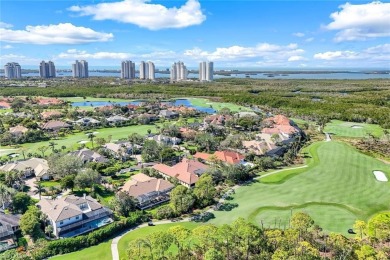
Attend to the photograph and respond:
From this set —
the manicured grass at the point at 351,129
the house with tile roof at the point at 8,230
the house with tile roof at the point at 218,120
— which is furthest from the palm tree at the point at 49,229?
the manicured grass at the point at 351,129

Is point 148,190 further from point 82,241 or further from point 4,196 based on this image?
point 4,196

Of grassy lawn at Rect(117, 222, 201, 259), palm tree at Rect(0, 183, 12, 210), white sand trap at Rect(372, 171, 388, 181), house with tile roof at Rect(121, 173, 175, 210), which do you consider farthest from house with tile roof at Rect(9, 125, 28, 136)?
white sand trap at Rect(372, 171, 388, 181)

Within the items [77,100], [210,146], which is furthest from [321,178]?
[77,100]

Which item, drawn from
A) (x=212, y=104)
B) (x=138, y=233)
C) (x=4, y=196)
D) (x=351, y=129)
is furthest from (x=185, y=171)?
(x=212, y=104)

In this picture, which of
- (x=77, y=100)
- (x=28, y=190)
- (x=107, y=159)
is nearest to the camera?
(x=28, y=190)

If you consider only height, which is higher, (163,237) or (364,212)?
(163,237)

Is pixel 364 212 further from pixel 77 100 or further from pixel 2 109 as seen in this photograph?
pixel 77 100

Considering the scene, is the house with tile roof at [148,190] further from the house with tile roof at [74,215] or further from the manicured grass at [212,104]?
the manicured grass at [212,104]

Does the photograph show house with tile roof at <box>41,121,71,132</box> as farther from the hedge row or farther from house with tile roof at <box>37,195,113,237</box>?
the hedge row
